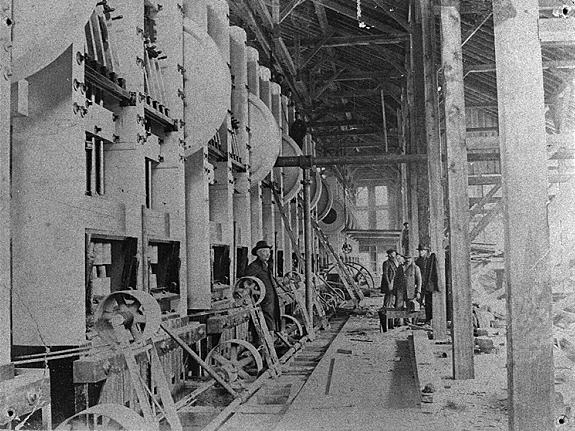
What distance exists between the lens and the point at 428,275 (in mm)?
9484

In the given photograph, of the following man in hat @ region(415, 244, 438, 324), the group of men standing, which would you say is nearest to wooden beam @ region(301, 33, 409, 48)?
the group of men standing

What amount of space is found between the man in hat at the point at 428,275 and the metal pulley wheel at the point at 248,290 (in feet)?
8.75

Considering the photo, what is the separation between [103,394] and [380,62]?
15.2m

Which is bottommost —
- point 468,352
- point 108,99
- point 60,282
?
point 468,352

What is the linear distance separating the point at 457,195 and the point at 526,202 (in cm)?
256

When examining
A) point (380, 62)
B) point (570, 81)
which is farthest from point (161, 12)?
point (380, 62)

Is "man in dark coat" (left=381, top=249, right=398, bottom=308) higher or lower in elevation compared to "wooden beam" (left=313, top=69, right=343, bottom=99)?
lower

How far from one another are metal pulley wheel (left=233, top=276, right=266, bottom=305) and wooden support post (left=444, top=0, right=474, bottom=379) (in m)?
2.07

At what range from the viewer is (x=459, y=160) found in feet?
19.2

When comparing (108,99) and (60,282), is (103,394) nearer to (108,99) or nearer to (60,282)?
(60,282)

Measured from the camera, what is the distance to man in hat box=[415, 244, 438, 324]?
9148 mm

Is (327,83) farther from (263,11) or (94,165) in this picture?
(94,165)

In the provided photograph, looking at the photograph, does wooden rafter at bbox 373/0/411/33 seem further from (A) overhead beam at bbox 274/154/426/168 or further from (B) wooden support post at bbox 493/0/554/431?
(B) wooden support post at bbox 493/0/554/431

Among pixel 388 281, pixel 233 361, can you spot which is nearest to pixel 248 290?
pixel 233 361
